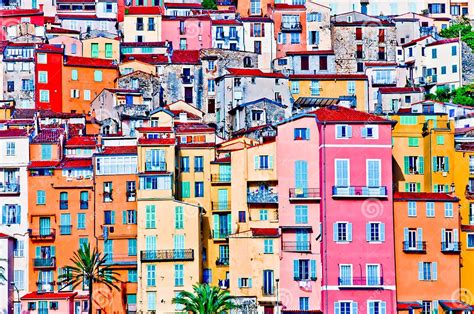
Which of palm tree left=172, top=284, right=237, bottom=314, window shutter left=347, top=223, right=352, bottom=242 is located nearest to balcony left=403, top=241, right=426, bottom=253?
window shutter left=347, top=223, right=352, bottom=242

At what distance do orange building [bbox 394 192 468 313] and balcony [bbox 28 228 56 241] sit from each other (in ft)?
77.2

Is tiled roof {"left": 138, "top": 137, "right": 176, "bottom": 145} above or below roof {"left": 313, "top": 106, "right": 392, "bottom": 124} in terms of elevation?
below

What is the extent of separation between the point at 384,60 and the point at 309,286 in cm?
4300

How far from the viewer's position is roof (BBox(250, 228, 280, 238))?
87444 millimetres

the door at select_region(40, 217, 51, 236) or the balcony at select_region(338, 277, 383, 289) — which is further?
the door at select_region(40, 217, 51, 236)

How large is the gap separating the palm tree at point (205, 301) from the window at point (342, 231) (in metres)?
8.06

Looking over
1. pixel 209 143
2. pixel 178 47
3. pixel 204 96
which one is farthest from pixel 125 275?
pixel 178 47

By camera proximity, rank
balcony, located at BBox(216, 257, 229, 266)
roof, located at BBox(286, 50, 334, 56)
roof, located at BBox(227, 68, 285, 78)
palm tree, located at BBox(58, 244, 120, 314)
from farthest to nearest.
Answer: roof, located at BBox(286, 50, 334, 56) < roof, located at BBox(227, 68, 285, 78) < balcony, located at BBox(216, 257, 229, 266) < palm tree, located at BBox(58, 244, 120, 314)

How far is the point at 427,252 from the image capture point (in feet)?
285

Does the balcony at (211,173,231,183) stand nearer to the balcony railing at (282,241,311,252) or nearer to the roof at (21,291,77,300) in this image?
the balcony railing at (282,241,311,252)

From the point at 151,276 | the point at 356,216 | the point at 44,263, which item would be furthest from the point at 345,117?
the point at 44,263

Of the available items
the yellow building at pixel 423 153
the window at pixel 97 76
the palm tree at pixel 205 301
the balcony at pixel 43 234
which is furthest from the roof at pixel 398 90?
the balcony at pixel 43 234

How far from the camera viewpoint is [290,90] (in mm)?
113812

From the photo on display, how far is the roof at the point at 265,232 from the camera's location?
87.4m
